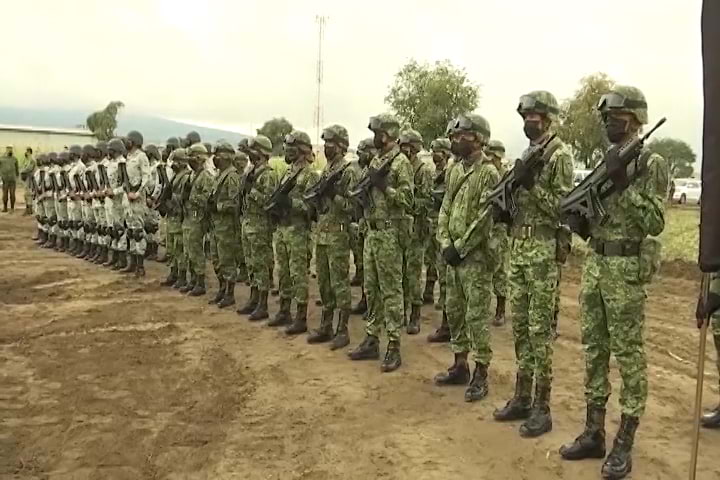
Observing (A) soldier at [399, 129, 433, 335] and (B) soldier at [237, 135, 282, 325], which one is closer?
(A) soldier at [399, 129, 433, 335]

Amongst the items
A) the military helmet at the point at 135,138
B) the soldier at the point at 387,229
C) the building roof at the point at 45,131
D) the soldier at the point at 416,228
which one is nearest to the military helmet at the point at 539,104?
the soldier at the point at 387,229

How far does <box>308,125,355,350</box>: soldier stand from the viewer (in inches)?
288

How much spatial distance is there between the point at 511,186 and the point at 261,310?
4.44 m

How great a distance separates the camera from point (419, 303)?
8164mm

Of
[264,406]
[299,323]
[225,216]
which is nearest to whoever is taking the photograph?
[264,406]

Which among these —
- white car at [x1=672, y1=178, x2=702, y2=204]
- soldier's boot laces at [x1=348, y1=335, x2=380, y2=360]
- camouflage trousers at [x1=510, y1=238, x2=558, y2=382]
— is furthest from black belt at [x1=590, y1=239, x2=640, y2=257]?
white car at [x1=672, y1=178, x2=702, y2=204]

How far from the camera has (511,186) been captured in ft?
16.7

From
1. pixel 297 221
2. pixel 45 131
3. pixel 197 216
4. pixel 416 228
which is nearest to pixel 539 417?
pixel 297 221

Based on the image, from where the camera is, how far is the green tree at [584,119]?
29062 millimetres

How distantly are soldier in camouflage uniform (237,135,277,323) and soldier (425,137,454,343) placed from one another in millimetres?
1904

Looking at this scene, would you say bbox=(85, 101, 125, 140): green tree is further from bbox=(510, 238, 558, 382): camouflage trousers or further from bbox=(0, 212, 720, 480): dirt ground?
bbox=(510, 238, 558, 382): camouflage trousers

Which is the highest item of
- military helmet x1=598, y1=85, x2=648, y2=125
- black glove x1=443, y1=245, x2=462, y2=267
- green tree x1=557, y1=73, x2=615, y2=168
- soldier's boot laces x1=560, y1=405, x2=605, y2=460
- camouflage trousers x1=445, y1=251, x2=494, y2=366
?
green tree x1=557, y1=73, x2=615, y2=168

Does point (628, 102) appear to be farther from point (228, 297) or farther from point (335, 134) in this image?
point (228, 297)

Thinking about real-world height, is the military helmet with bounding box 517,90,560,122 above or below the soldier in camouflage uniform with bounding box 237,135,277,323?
above
